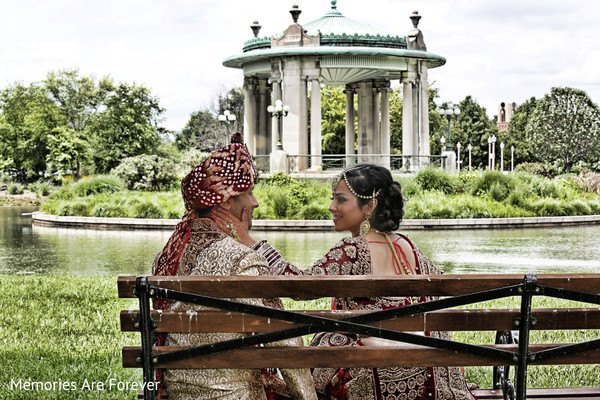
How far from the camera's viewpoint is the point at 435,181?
2659 centimetres

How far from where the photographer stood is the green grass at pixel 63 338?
206 inches

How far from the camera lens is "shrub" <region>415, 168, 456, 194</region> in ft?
86.4

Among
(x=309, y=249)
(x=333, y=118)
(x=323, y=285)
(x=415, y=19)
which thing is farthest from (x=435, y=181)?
(x=333, y=118)

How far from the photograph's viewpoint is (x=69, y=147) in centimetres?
5488

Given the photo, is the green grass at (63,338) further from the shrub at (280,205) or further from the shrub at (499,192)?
the shrub at (499,192)

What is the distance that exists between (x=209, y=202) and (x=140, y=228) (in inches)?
763

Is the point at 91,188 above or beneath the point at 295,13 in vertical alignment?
beneath

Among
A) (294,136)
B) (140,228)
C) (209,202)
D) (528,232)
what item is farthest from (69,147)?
(209,202)

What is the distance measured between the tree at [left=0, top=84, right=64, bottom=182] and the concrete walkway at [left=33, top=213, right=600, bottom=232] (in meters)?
35.1

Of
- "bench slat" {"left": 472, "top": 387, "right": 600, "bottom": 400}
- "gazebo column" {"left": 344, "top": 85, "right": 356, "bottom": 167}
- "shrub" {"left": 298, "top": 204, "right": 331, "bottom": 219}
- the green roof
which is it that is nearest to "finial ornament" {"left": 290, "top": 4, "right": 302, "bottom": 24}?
the green roof

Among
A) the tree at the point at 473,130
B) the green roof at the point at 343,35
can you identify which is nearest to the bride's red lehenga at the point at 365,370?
the green roof at the point at 343,35

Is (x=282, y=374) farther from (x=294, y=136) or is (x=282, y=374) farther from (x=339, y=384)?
(x=294, y=136)

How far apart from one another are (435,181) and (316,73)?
7.24 metres

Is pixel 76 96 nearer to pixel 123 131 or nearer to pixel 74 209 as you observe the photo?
pixel 123 131
